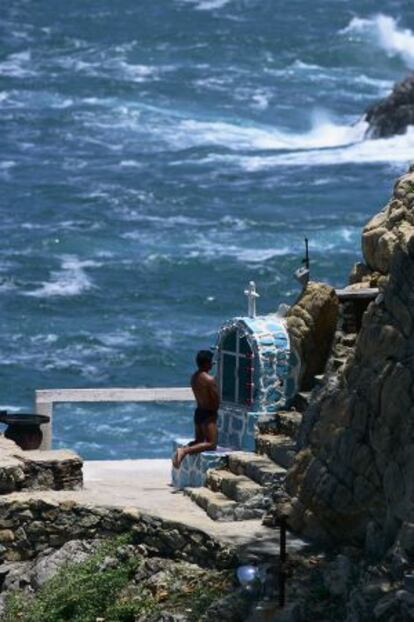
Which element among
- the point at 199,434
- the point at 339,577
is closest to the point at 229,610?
the point at 339,577

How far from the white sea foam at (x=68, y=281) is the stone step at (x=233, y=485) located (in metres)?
33.0

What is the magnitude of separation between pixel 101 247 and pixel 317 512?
1623 inches

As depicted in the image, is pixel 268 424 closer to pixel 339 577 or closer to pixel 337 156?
pixel 339 577

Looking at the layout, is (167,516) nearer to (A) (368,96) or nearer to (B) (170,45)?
(A) (368,96)

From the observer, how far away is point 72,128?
82.4m

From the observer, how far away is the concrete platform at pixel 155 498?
23.7 metres

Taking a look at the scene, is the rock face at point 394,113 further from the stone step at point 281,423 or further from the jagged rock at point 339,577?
the jagged rock at point 339,577

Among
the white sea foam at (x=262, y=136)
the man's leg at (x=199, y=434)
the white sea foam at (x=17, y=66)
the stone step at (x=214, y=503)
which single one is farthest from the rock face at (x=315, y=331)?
the white sea foam at (x=17, y=66)

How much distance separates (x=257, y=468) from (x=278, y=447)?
41 centimetres

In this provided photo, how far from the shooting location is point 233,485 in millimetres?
25094

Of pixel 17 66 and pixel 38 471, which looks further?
pixel 17 66

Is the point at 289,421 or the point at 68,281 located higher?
the point at 68,281

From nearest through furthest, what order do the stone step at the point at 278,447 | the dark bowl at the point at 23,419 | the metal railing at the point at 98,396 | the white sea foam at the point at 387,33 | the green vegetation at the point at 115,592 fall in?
the green vegetation at the point at 115,592 → the stone step at the point at 278,447 → the dark bowl at the point at 23,419 → the metal railing at the point at 98,396 → the white sea foam at the point at 387,33

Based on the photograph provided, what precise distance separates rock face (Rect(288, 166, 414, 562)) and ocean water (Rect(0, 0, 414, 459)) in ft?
61.1
